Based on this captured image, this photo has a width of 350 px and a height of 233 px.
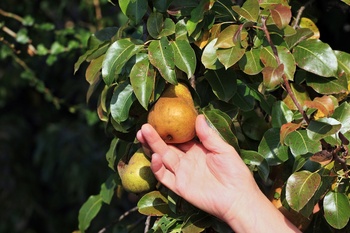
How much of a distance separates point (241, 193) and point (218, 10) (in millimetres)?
389

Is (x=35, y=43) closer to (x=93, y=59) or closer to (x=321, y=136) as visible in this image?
(x=93, y=59)

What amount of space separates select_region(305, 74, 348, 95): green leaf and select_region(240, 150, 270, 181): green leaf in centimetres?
20

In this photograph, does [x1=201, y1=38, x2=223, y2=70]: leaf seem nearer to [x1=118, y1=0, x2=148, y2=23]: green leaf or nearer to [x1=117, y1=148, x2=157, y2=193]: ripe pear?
[x1=118, y1=0, x2=148, y2=23]: green leaf

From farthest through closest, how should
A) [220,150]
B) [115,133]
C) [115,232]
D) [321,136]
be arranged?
[115,232] < [115,133] < [220,150] < [321,136]

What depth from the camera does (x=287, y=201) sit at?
4.86 ft

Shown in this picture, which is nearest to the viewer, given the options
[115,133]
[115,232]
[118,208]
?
[115,133]

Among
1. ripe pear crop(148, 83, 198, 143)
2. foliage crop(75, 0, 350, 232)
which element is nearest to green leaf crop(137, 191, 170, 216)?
foliage crop(75, 0, 350, 232)

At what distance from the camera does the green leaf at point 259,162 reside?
5.20 ft

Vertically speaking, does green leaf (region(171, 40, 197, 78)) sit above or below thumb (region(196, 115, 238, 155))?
above

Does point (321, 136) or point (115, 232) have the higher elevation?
point (321, 136)

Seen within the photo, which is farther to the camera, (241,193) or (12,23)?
(12,23)

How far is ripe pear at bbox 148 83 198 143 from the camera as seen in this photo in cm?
154

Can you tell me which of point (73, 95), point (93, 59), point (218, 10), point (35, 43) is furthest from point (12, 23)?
point (218, 10)

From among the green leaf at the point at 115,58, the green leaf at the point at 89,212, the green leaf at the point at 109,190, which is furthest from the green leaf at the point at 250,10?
the green leaf at the point at 89,212
